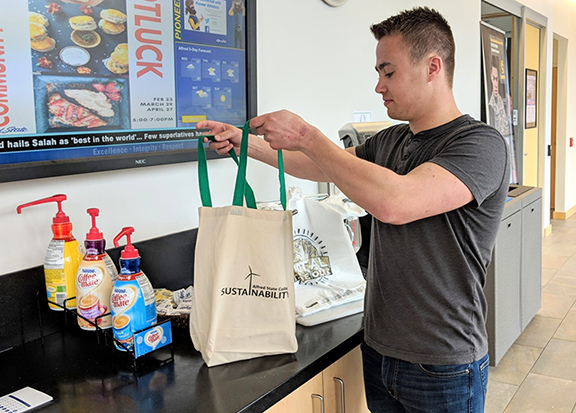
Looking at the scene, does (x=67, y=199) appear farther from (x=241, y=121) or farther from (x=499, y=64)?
(x=499, y=64)

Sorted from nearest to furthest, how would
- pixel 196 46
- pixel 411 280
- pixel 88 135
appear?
pixel 411 280
pixel 88 135
pixel 196 46

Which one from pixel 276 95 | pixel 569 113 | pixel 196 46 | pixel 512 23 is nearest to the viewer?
pixel 196 46

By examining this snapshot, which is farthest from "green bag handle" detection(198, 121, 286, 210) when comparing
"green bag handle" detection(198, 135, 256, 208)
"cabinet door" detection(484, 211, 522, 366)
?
"cabinet door" detection(484, 211, 522, 366)

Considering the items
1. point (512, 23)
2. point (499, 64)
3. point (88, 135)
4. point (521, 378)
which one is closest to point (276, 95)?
point (88, 135)

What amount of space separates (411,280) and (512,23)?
16.3 feet

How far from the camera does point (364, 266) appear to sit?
201 centimetres

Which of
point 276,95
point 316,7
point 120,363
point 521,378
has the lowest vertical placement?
point 521,378

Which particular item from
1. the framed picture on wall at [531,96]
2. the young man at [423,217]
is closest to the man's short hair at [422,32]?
the young man at [423,217]

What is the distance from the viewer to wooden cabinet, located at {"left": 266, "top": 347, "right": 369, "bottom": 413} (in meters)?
1.28

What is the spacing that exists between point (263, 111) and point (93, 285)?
0.98 m

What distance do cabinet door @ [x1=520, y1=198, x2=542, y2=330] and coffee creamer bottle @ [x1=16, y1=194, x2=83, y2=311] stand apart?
275 cm

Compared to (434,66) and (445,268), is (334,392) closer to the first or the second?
(445,268)

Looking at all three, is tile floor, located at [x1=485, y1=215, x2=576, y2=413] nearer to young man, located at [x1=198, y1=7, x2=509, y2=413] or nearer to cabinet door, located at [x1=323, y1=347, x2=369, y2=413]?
cabinet door, located at [x1=323, y1=347, x2=369, y2=413]

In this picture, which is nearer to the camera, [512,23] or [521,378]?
[521,378]
